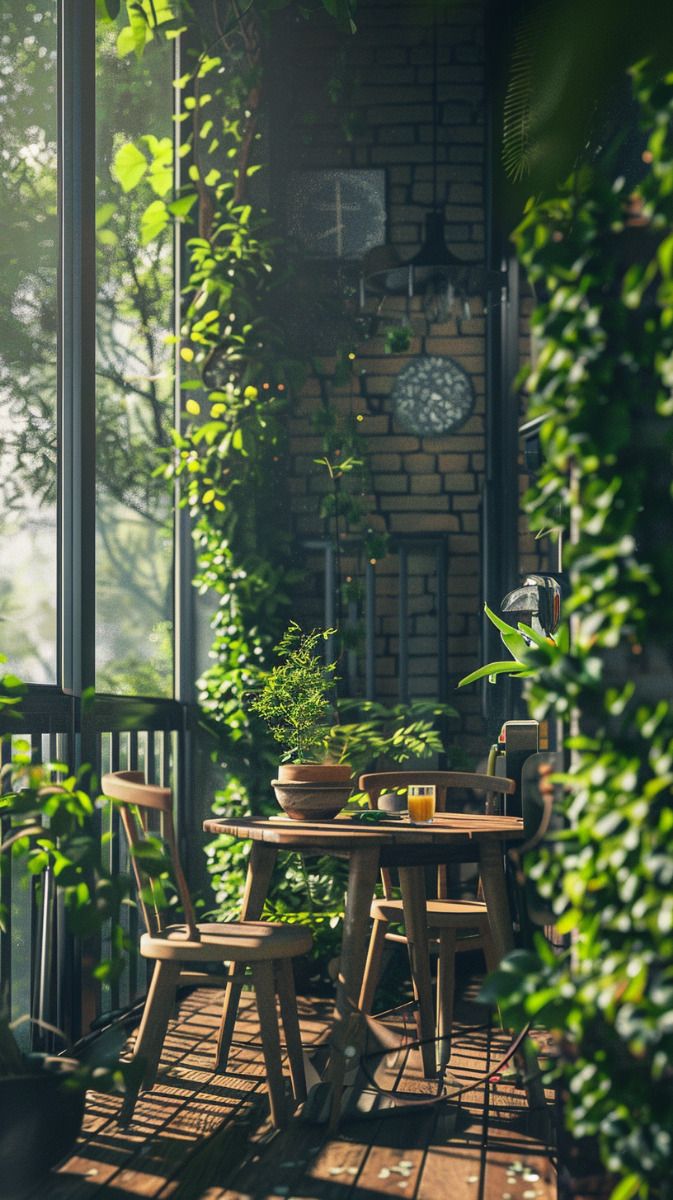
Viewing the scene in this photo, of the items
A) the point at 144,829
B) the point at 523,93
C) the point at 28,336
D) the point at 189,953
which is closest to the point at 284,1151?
the point at 189,953

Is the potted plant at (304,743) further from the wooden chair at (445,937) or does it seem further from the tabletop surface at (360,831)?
the wooden chair at (445,937)

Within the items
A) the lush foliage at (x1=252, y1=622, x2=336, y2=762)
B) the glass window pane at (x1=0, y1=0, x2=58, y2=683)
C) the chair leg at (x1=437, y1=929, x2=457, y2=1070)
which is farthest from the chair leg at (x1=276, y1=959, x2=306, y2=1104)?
the glass window pane at (x1=0, y1=0, x2=58, y2=683)

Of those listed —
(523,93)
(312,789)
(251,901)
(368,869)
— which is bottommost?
(251,901)

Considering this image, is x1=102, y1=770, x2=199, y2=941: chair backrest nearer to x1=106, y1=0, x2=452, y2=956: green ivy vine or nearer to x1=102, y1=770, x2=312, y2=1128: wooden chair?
x1=102, y1=770, x2=312, y2=1128: wooden chair

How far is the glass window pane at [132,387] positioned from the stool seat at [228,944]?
99cm

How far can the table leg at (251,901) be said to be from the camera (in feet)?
9.75

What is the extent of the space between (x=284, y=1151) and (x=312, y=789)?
0.78 metres

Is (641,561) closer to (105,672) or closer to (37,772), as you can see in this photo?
(37,772)

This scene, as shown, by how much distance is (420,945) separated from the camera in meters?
2.97

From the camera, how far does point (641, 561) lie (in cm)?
162

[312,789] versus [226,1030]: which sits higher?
[312,789]

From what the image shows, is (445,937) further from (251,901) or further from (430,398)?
(430,398)

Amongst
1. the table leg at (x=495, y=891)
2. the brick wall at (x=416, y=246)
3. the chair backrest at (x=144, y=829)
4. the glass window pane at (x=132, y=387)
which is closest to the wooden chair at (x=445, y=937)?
the table leg at (x=495, y=891)

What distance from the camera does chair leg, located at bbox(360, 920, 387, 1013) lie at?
2.98 meters
